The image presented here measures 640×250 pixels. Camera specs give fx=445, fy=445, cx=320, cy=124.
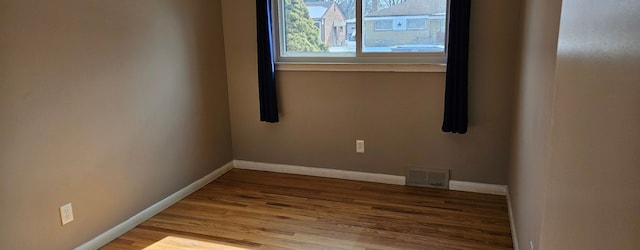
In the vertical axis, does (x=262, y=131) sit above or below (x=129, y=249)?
above

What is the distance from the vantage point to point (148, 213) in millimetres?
2996

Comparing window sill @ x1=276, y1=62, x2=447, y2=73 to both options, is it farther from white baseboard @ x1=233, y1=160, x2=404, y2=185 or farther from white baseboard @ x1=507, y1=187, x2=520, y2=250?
white baseboard @ x1=507, y1=187, x2=520, y2=250

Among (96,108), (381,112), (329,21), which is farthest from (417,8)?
(96,108)

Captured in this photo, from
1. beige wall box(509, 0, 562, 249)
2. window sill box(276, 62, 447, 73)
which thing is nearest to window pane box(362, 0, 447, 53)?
window sill box(276, 62, 447, 73)

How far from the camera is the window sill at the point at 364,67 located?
10.5 feet

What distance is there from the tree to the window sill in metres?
0.16

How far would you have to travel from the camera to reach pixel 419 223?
283 centimetres

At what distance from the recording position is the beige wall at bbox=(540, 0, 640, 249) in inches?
21.6

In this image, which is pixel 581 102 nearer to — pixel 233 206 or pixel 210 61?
pixel 233 206

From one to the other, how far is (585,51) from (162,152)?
2.82 meters

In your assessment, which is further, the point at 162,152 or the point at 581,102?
the point at 162,152

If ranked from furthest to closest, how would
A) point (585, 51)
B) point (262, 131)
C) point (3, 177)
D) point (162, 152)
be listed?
point (262, 131), point (162, 152), point (3, 177), point (585, 51)

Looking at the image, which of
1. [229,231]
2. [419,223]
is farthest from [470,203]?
[229,231]

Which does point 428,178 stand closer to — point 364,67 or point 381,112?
point 381,112
